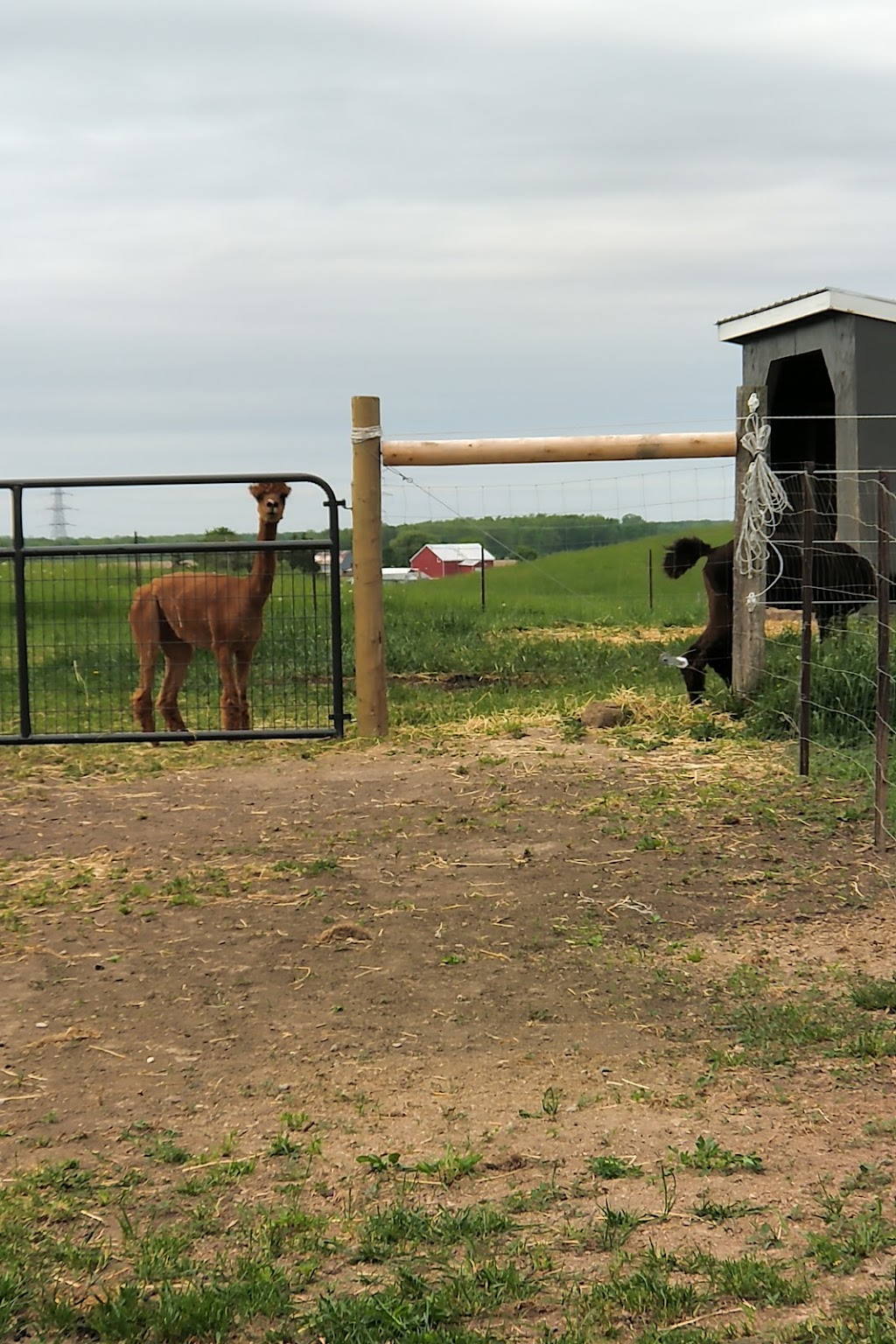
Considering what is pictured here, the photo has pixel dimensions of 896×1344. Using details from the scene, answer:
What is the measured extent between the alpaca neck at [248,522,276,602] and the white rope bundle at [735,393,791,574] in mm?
2987

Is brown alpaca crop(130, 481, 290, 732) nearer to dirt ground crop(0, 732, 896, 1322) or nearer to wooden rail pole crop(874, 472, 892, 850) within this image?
dirt ground crop(0, 732, 896, 1322)

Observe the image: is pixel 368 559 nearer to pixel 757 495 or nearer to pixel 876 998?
pixel 757 495

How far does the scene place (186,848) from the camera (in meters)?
6.31

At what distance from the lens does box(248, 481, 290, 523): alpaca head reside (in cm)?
884

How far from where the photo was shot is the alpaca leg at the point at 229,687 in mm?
9016

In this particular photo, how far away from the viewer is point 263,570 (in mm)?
8977

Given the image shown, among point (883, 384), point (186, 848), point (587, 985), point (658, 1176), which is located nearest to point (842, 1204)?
point (658, 1176)

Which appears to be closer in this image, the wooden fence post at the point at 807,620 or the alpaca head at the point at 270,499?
the wooden fence post at the point at 807,620

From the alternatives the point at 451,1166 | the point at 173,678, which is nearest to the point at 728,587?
the point at 173,678

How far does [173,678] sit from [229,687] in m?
0.65

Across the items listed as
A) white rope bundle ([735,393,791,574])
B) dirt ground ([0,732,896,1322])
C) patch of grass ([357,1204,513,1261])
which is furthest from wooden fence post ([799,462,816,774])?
patch of grass ([357,1204,513,1261])

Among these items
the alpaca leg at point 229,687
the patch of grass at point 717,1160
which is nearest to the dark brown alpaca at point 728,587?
the alpaca leg at point 229,687

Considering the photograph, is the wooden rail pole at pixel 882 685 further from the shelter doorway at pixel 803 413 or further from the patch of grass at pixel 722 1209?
the shelter doorway at pixel 803 413

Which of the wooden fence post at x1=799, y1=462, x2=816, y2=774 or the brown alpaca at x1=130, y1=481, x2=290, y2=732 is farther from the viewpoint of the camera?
the brown alpaca at x1=130, y1=481, x2=290, y2=732
